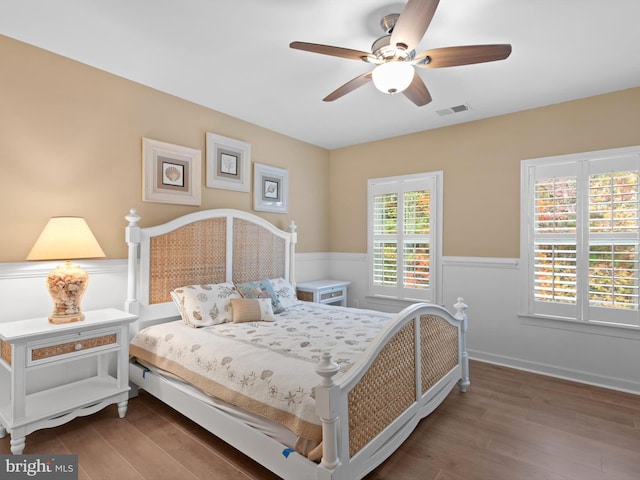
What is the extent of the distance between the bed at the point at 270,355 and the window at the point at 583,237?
1.12m

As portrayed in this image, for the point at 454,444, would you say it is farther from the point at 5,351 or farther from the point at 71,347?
the point at 5,351

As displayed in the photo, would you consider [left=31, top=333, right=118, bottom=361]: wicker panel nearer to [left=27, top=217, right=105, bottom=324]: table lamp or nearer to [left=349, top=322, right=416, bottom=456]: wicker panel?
[left=27, top=217, right=105, bottom=324]: table lamp

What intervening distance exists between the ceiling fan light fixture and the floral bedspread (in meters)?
1.65

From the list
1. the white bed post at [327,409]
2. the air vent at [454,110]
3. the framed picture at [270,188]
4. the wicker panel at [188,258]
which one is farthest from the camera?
the framed picture at [270,188]

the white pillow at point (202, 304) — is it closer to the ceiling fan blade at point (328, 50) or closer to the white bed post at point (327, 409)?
the white bed post at point (327, 409)

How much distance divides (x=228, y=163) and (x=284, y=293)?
4.95ft

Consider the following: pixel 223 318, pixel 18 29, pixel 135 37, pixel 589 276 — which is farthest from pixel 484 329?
pixel 18 29


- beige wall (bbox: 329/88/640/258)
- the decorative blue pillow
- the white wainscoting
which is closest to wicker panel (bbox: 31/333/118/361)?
the white wainscoting

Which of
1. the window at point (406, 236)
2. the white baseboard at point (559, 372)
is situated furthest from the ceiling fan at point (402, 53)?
the white baseboard at point (559, 372)

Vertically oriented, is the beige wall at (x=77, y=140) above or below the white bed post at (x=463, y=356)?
above

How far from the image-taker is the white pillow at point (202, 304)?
9.48 ft

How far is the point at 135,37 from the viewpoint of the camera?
2365mm

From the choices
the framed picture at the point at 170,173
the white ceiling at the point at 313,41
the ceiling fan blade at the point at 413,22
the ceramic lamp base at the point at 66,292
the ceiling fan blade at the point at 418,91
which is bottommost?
the ceramic lamp base at the point at 66,292

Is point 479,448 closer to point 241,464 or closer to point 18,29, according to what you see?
point 241,464
